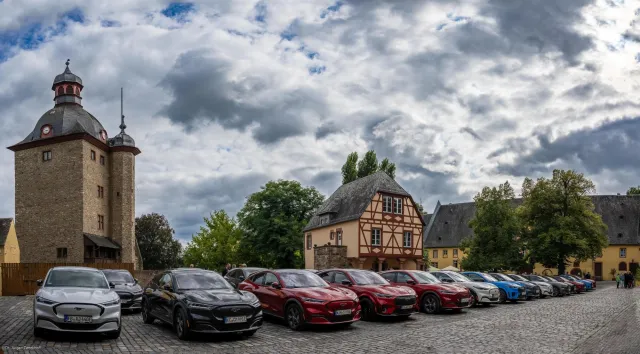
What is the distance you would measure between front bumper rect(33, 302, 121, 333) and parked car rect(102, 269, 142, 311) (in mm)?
6516

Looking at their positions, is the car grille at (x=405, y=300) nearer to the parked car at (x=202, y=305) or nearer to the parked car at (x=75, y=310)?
the parked car at (x=202, y=305)

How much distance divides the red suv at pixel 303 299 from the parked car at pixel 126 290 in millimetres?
4850

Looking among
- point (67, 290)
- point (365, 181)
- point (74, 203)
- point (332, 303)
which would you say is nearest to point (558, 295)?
point (365, 181)

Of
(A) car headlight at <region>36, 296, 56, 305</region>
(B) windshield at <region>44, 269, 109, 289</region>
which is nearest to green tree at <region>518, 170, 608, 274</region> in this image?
(B) windshield at <region>44, 269, 109, 289</region>

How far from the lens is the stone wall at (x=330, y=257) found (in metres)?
38.5

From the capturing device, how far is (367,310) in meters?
17.5

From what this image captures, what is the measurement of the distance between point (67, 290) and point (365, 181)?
1524 inches

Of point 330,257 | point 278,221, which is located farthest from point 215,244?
point 330,257

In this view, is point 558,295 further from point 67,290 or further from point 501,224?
point 67,290

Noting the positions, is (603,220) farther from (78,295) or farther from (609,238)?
(78,295)

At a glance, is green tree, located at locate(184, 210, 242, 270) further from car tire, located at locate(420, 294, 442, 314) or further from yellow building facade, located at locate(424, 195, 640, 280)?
car tire, located at locate(420, 294, 442, 314)

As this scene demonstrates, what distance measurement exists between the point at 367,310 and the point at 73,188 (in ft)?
125

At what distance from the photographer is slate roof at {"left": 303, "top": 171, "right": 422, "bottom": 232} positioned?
156ft

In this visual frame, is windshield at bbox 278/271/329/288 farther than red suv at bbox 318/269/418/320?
No
